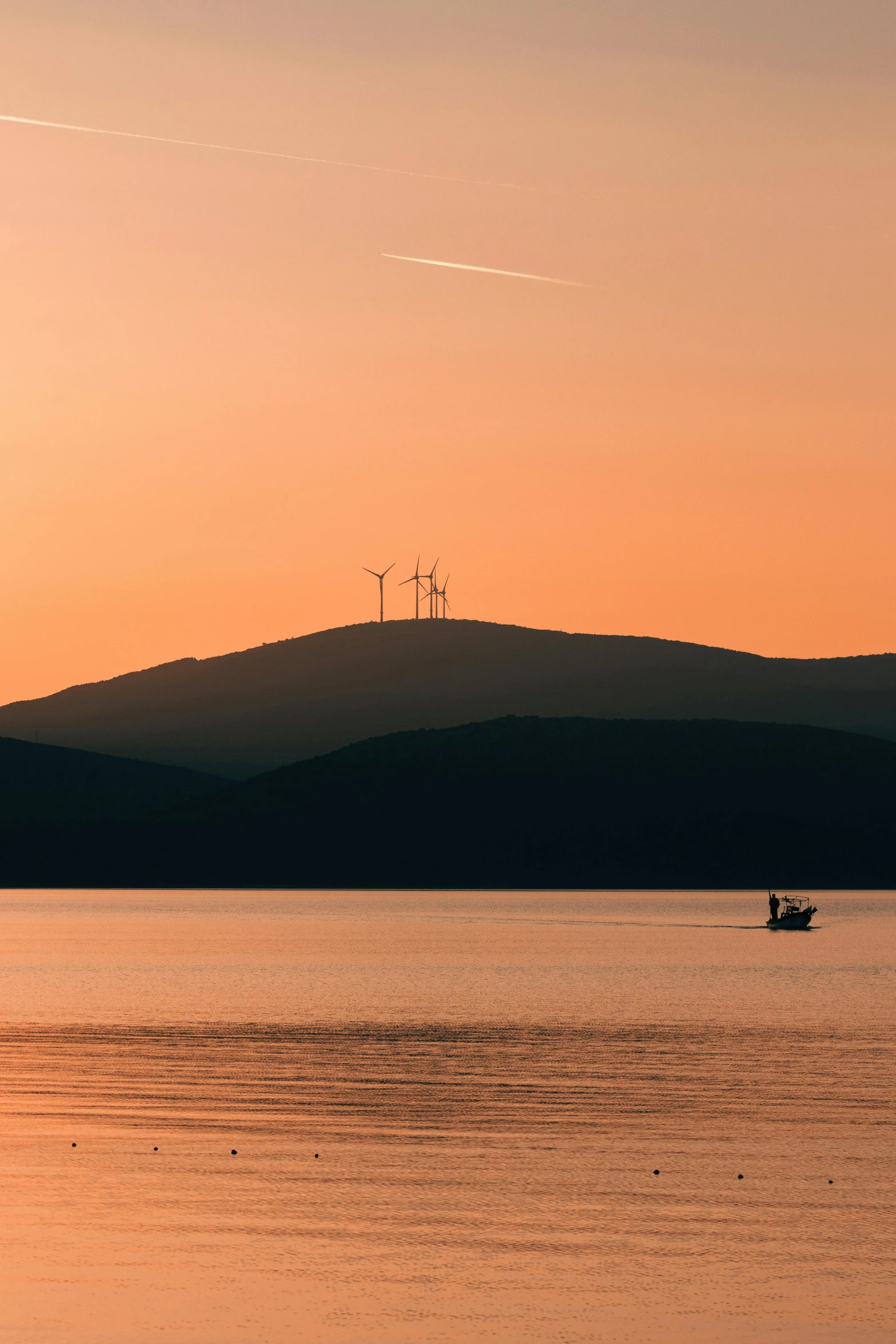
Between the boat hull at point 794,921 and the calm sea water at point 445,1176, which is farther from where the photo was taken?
the boat hull at point 794,921

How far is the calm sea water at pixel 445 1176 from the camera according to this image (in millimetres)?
32125

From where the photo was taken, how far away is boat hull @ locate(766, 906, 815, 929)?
7712 inches

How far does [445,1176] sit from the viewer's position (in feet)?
146

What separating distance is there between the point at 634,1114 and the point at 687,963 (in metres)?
91.7

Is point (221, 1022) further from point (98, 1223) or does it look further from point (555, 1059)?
point (98, 1223)

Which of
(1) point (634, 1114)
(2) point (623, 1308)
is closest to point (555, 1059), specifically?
(1) point (634, 1114)

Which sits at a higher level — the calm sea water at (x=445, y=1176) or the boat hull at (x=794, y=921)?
the boat hull at (x=794, y=921)

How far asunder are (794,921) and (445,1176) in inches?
6200

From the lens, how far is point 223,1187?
4253 centimetres

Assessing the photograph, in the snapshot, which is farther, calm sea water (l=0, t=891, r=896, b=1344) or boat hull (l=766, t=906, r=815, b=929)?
boat hull (l=766, t=906, r=815, b=929)

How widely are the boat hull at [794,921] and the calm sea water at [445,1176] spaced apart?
102430 millimetres

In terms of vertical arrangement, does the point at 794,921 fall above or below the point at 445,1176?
above

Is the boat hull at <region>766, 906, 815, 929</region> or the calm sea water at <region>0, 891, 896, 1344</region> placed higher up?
the boat hull at <region>766, 906, 815, 929</region>

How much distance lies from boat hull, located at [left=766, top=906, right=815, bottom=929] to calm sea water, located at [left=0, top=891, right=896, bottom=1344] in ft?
336
